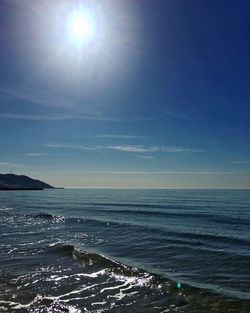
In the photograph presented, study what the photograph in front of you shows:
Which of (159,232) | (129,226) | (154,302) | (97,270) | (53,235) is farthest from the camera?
(129,226)

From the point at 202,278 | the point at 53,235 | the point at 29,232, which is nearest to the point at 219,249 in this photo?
the point at 202,278

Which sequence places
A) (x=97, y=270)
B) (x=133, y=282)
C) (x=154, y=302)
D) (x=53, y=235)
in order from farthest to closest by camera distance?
1. (x=53, y=235)
2. (x=97, y=270)
3. (x=133, y=282)
4. (x=154, y=302)

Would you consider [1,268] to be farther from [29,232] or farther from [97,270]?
[29,232]

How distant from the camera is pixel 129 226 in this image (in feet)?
117

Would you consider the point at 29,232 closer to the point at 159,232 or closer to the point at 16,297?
the point at 159,232

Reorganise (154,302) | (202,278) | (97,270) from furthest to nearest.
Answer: (97,270)
(202,278)
(154,302)

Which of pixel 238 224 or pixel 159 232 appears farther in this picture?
pixel 238 224

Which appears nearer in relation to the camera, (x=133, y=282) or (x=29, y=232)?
(x=133, y=282)

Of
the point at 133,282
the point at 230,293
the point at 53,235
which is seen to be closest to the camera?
the point at 230,293

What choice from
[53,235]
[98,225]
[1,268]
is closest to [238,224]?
[98,225]

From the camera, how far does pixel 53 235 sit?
1137 inches

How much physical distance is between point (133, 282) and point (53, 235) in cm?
1520

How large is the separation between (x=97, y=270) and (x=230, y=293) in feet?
21.0

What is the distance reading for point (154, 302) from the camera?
12.5 meters
